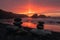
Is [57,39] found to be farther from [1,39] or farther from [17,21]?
[17,21]

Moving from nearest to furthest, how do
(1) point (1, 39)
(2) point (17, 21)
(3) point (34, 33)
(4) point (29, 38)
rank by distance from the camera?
(1) point (1, 39) → (4) point (29, 38) → (3) point (34, 33) → (2) point (17, 21)

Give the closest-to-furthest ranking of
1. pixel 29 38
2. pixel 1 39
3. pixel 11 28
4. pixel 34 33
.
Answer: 1. pixel 1 39
2. pixel 29 38
3. pixel 34 33
4. pixel 11 28

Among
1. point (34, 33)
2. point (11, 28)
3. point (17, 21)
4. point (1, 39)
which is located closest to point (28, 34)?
point (34, 33)

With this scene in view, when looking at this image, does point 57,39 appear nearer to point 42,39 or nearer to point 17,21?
point 42,39

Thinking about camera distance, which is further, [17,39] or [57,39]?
[57,39]

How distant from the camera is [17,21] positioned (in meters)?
46.0

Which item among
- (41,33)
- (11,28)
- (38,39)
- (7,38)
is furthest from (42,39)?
(11,28)

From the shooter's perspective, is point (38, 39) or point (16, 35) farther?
point (16, 35)

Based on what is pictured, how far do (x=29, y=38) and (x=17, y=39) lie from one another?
8.03 ft

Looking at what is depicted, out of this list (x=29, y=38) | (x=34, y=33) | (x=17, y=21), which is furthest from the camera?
(x=17, y=21)

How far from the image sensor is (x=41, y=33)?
34344 millimetres

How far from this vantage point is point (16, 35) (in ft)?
112

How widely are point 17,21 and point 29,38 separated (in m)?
13.6

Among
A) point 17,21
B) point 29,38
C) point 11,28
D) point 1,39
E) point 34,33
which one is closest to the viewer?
point 1,39
